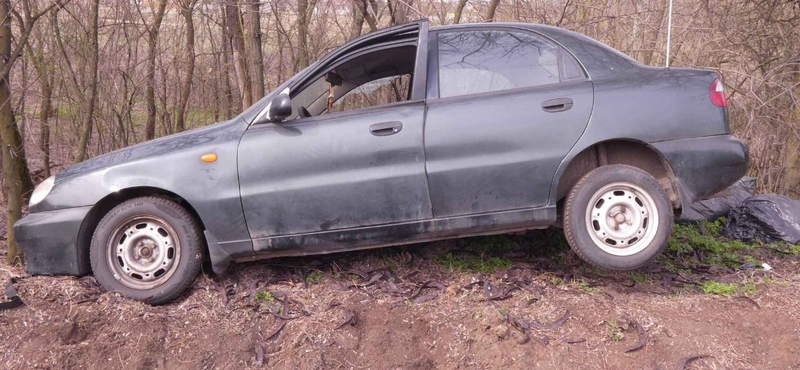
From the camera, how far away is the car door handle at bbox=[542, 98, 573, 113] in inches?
156

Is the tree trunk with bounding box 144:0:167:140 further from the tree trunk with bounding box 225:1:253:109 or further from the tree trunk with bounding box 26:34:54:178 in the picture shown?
the tree trunk with bounding box 26:34:54:178

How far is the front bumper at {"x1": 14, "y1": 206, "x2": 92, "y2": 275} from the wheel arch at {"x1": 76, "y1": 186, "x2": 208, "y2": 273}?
0.02 metres

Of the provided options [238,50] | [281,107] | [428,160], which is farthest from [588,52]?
[238,50]

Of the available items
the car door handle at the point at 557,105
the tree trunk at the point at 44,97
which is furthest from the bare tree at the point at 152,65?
the car door handle at the point at 557,105

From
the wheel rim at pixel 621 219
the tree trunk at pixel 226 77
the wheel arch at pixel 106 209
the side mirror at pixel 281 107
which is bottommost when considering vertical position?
the wheel rim at pixel 621 219

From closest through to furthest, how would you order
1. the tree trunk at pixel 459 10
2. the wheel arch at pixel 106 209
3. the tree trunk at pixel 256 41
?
the wheel arch at pixel 106 209 < the tree trunk at pixel 256 41 < the tree trunk at pixel 459 10

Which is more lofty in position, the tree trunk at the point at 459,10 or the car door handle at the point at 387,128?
the tree trunk at the point at 459,10

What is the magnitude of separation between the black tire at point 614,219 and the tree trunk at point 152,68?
5.97 metres

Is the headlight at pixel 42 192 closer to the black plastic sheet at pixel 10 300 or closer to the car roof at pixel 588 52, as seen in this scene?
the black plastic sheet at pixel 10 300

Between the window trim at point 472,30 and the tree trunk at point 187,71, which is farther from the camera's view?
the tree trunk at point 187,71

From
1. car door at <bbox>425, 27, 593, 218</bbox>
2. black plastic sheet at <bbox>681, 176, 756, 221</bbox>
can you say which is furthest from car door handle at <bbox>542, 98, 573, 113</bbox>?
black plastic sheet at <bbox>681, 176, 756, 221</bbox>

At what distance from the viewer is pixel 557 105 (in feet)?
13.0

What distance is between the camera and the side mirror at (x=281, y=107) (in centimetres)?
392

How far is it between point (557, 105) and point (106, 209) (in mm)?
3309
